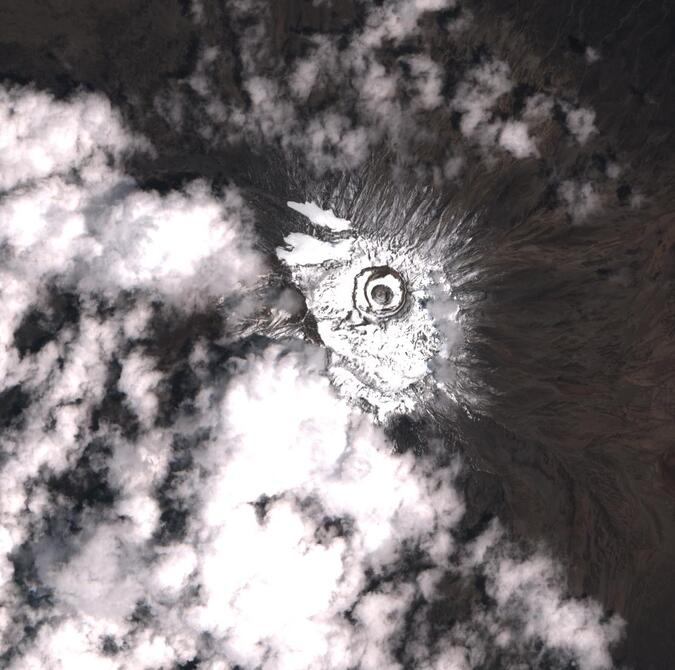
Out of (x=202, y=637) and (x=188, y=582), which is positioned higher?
(x=188, y=582)

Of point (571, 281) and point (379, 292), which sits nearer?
point (571, 281)

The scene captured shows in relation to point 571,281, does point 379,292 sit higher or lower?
lower

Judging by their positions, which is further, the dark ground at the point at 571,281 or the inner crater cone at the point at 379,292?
the inner crater cone at the point at 379,292

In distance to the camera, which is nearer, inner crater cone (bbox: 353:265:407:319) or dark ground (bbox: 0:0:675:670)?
dark ground (bbox: 0:0:675:670)

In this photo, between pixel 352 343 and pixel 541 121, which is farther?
pixel 352 343

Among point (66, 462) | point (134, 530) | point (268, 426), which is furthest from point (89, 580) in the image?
point (268, 426)

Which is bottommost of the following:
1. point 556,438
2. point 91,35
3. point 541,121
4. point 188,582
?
point 188,582

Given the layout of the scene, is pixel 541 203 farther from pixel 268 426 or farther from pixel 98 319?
pixel 98 319

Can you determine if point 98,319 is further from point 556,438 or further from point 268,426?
point 556,438
